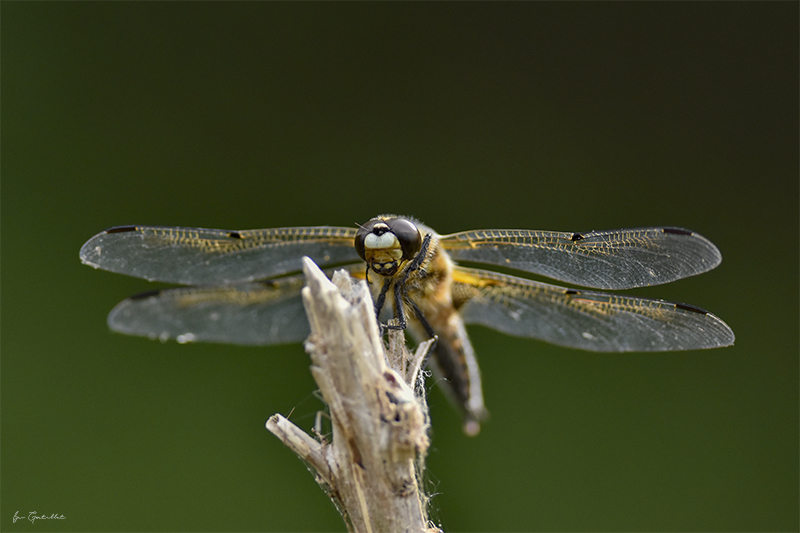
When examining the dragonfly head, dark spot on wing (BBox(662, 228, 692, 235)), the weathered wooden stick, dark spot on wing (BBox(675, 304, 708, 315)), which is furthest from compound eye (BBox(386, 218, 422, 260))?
dark spot on wing (BBox(675, 304, 708, 315))

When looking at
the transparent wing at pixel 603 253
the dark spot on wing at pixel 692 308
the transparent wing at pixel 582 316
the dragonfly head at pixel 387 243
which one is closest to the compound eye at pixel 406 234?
the dragonfly head at pixel 387 243

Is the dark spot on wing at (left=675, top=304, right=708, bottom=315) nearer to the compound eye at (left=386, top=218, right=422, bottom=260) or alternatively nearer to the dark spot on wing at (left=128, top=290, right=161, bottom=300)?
the compound eye at (left=386, top=218, right=422, bottom=260)

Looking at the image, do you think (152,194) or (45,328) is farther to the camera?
(152,194)

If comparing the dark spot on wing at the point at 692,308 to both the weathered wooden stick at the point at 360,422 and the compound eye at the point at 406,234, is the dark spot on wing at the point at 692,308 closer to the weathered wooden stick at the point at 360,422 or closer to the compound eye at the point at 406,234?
the compound eye at the point at 406,234

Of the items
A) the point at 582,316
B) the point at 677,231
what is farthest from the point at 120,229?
the point at 677,231

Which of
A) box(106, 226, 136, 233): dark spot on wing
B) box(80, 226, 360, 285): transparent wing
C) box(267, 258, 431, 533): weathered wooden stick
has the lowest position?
box(267, 258, 431, 533): weathered wooden stick

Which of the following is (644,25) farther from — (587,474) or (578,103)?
(587,474)

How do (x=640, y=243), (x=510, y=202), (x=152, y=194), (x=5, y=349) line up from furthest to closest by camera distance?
(x=510, y=202)
(x=152, y=194)
(x=5, y=349)
(x=640, y=243)

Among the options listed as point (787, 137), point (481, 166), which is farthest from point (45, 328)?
point (787, 137)
